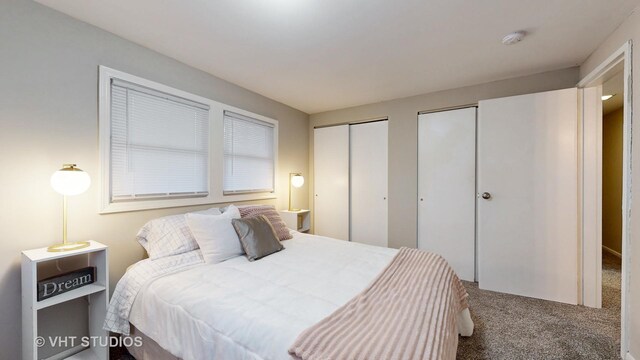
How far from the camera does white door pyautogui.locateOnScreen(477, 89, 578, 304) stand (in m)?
2.48

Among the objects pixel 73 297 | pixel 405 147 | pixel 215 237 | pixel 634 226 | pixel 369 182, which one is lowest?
pixel 73 297

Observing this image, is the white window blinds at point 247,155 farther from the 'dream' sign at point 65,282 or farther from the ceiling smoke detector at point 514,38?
the ceiling smoke detector at point 514,38

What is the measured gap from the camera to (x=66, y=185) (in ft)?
5.06

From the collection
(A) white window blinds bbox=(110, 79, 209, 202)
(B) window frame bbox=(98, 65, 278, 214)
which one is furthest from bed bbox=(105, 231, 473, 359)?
(A) white window blinds bbox=(110, 79, 209, 202)

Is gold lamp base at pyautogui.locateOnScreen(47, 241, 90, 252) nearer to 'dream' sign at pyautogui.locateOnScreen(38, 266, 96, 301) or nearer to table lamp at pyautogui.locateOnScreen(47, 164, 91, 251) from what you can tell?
table lamp at pyautogui.locateOnScreen(47, 164, 91, 251)

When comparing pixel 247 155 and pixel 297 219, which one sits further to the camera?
pixel 297 219

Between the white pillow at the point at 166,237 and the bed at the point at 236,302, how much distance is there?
3.0 inches

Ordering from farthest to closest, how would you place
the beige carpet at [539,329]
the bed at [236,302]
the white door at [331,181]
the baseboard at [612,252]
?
1. the white door at [331,181]
2. the baseboard at [612,252]
3. the beige carpet at [539,329]
4. the bed at [236,302]

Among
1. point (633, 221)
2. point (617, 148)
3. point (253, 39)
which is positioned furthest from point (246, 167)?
point (617, 148)

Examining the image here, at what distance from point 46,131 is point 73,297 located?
43.5 inches

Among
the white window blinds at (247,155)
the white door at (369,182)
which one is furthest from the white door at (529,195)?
the white window blinds at (247,155)

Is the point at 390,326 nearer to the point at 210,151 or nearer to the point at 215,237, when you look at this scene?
the point at 215,237

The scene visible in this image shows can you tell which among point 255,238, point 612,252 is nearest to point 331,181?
point 255,238

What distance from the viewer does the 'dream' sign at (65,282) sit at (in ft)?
4.81
